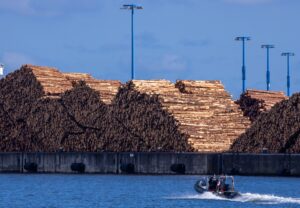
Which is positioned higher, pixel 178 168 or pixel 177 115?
pixel 177 115

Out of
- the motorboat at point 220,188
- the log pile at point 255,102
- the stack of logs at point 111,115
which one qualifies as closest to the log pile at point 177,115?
the stack of logs at point 111,115

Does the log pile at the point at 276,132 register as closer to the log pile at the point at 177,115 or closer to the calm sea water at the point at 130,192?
the log pile at the point at 177,115

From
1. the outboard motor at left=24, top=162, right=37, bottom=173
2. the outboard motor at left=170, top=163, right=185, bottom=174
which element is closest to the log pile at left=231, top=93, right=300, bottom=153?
the outboard motor at left=170, top=163, right=185, bottom=174

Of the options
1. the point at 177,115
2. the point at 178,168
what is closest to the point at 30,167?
the point at 177,115

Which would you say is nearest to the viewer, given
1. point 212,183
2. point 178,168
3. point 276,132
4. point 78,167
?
point 212,183

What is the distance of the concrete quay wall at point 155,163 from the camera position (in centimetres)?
11800

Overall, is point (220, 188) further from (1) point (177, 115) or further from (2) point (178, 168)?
(1) point (177, 115)

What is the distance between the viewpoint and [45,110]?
145500 mm

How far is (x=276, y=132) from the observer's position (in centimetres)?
12988

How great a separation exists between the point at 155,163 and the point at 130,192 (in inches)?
687

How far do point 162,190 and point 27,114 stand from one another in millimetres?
40825

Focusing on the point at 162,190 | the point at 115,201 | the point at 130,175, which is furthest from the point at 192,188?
the point at 130,175

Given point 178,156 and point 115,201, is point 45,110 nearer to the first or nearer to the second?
point 178,156

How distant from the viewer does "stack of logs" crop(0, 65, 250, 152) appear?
135 metres
